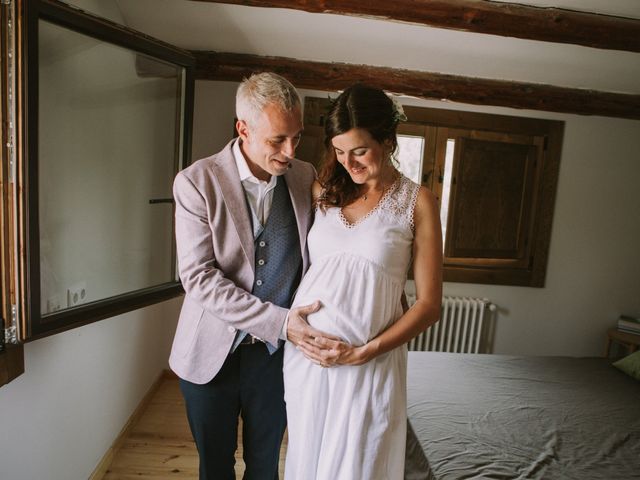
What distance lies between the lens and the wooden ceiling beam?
2.09 meters

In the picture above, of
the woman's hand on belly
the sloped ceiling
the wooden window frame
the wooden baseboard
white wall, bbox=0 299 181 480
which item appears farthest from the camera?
the wooden window frame

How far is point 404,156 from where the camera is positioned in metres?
3.47

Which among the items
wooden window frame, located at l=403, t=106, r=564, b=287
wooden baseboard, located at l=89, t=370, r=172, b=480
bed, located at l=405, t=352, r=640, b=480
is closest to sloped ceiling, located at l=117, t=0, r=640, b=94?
wooden window frame, located at l=403, t=106, r=564, b=287

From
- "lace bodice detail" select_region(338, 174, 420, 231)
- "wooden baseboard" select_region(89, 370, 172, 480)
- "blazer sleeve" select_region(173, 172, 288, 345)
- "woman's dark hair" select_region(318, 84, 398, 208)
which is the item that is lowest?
"wooden baseboard" select_region(89, 370, 172, 480)

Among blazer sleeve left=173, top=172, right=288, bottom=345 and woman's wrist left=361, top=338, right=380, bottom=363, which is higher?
blazer sleeve left=173, top=172, right=288, bottom=345

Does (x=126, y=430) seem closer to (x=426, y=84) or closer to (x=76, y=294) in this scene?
(x=76, y=294)

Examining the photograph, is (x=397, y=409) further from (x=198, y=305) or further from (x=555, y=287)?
(x=555, y=287)

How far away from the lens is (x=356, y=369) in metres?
1.26

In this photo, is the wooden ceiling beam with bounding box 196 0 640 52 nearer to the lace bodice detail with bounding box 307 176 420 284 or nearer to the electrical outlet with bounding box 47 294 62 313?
the lace bodice detail with bounding box 307 176 420 284

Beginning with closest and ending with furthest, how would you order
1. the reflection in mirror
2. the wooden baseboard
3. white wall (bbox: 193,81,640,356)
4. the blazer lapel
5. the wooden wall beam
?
the blazer lapel → the reflection in mirror → the wooden baseboard → the wooden wall beam → white wall (bbox: 193,81,640,356)

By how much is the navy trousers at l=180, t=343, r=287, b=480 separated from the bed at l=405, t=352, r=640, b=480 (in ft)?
2.10

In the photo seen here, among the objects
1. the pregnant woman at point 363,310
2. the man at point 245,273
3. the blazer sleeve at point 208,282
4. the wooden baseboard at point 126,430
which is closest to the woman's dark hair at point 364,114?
the pregnant woman at point 363,310

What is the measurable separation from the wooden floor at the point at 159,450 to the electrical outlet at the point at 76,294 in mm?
929

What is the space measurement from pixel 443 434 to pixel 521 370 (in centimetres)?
97
